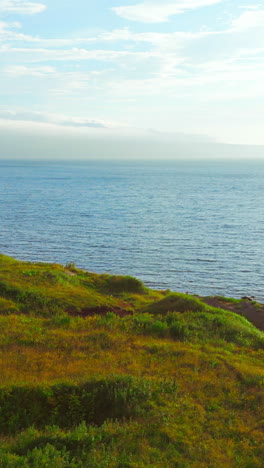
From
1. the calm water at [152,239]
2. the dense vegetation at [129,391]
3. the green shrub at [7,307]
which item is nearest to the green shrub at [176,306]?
the dense vegetation at [129,391]

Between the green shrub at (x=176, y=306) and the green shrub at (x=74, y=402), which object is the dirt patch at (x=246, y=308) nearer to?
the green shrub at (x=176, y=306)

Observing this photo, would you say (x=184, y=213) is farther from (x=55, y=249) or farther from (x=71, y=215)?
(x=55, y=249)

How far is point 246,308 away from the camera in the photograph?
3384 cm

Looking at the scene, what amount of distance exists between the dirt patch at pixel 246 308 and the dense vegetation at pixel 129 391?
7.69m

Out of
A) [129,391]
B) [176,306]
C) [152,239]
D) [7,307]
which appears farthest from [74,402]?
[152,239]

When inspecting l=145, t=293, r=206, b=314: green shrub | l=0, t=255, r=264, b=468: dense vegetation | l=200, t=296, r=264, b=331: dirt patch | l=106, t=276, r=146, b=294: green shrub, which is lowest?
l=200, t=296, r=264, b=331: dirt patch

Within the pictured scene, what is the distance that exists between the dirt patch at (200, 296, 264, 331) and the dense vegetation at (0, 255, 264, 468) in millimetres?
7685

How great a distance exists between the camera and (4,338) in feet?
61.1

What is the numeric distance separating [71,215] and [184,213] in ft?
87.8

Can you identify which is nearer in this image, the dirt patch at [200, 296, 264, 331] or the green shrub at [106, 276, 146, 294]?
the dirt patch at [200, 296, 264, 331]

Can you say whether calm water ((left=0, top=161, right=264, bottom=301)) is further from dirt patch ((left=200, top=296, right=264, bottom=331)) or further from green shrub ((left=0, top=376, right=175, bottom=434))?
green shrub ((left=0, top=376, right=175, bottom=434))

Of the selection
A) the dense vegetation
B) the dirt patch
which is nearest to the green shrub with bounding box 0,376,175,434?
the dense vegetation

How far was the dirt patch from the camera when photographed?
31.3 meters

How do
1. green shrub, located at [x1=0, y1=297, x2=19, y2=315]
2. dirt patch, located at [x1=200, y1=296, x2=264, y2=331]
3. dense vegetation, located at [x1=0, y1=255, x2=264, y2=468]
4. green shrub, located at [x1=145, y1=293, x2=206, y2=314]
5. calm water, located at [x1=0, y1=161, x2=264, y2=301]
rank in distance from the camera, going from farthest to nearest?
calm water, located at [x1=0, y1=161, x2=264, y2=301], dirt patch, located at [x1=200, y1=296, x2=264, y2=331], green shrub, located at [x1=145, y1=293, x2=206, y2=314], green shrub, located at [x1=0, y1=297, x2=19, y2=315], dense vegetation, located at [x1=0, y1=255, x2=264, y2=468]
